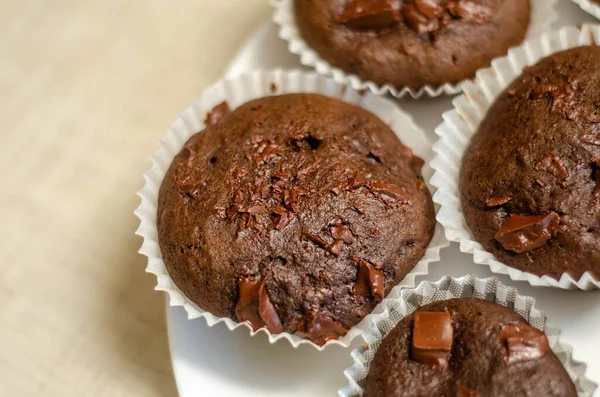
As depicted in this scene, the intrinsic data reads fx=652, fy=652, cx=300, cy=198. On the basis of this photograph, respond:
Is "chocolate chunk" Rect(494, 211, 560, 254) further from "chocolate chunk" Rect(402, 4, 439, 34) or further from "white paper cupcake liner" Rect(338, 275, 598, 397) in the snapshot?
"chocolate chunk" Rect(402, 4, 439, 34)

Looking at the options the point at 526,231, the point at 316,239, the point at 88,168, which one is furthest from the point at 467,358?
the point at 88,168

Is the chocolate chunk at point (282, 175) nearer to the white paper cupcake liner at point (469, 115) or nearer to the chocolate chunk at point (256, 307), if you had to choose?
the chocolate chunk at point (256, 307)

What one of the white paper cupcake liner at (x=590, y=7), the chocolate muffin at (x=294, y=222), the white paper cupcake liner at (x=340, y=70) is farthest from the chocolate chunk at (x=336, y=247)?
the white paper cupcake liner at (x=590, y=7)

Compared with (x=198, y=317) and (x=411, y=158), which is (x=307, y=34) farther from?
(x=198, y=317)

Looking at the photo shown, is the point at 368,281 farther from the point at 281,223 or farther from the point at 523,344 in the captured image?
the point at 523,344

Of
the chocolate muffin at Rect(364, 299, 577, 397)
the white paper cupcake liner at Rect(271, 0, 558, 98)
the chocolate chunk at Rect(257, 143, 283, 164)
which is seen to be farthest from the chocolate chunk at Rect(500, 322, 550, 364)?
the white paper cupcake liner at Rect(271, 0, 558, 98)

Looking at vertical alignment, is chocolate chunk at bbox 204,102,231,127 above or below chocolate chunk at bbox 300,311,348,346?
above
